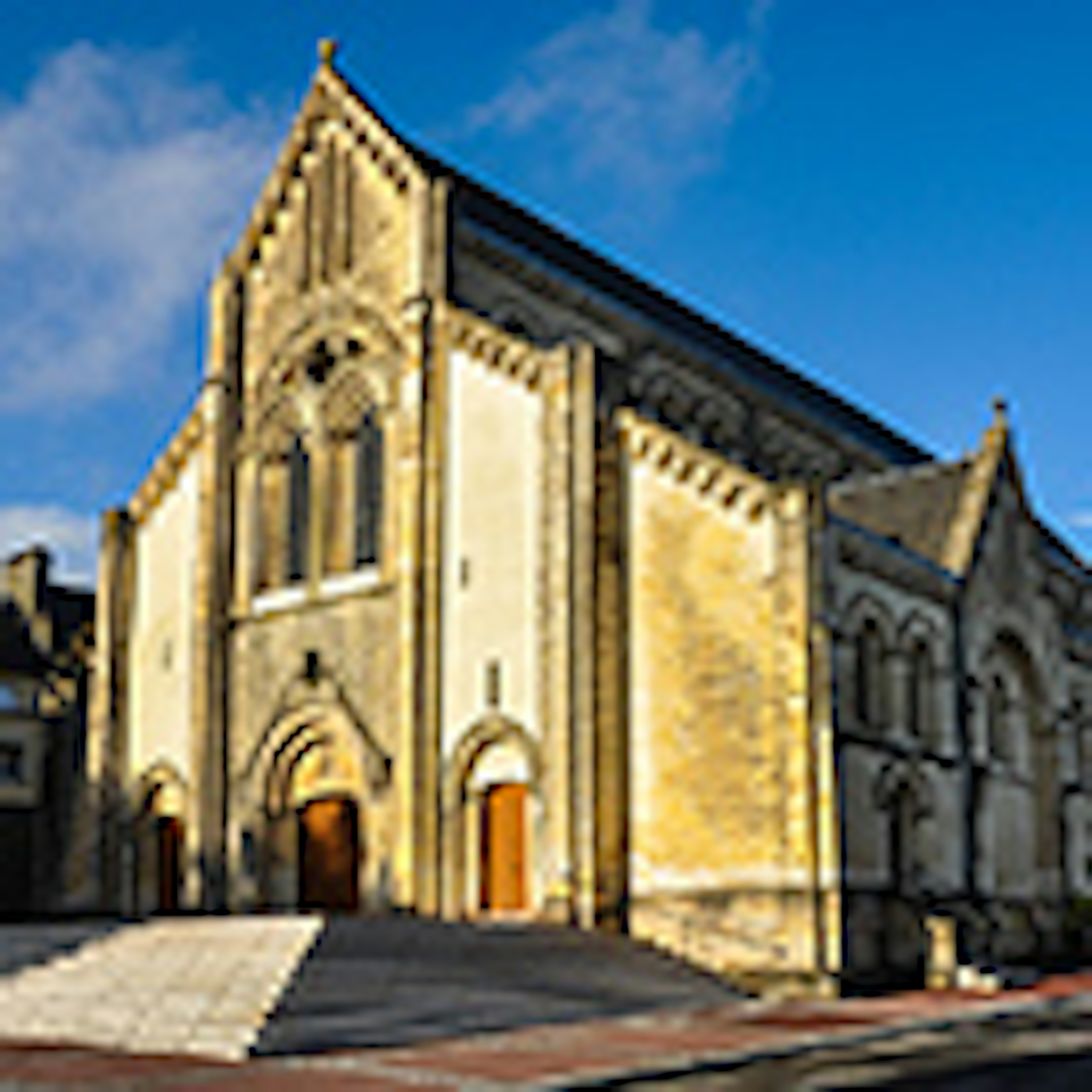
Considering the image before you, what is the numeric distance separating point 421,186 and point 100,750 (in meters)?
14.7

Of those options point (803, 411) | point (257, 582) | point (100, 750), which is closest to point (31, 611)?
point (100, 750)

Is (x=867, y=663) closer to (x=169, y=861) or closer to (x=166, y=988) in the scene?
(x=166, y=988)

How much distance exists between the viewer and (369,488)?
100 feet

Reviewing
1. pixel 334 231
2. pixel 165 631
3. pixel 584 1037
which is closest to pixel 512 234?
pixel 334 231

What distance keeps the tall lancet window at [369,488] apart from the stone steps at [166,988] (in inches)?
363

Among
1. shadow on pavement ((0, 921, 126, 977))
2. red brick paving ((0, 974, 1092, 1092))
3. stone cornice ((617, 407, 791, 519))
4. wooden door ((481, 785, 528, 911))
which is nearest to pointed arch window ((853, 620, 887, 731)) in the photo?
stone cornice ((617, 407, 791, 519))

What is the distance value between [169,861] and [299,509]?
835cm

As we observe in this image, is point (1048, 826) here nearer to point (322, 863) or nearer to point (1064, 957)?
point (1064, 957)

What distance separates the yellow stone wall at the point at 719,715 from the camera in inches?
930

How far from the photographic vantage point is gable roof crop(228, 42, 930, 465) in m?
32.1

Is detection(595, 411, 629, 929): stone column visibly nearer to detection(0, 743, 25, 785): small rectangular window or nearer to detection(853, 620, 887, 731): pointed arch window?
detection(853, 620, 887, 731): pointed arch window

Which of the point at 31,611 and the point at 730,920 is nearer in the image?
the point at 730,920

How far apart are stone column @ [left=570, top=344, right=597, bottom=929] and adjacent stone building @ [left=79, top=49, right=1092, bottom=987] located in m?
0.06

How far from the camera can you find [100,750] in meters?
34.2
